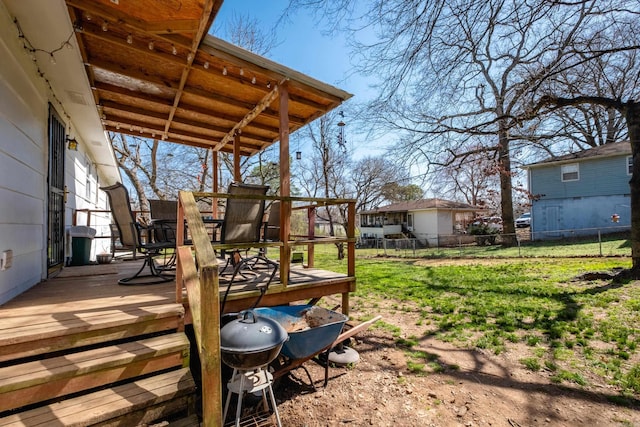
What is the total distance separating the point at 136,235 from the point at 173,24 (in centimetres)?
232

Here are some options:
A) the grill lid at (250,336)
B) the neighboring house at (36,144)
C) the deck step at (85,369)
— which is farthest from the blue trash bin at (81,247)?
the grill lid at (250,336)

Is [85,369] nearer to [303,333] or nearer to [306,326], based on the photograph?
[303,333]

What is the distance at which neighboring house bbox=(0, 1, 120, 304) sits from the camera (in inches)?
106

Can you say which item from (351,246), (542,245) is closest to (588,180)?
(542,245)

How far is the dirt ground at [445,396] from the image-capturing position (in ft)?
7.95

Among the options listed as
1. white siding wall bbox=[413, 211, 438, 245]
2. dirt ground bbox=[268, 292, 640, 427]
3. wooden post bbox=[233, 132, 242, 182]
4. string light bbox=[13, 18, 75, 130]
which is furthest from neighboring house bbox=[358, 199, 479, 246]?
string light bbox=[13, 18, 75, 130]

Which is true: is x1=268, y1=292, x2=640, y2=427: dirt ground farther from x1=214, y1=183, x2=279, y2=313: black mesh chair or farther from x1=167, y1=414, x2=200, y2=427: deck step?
x1=214, y1=183, x2=279, y2=313: black mesh chair

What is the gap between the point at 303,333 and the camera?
8.70ft

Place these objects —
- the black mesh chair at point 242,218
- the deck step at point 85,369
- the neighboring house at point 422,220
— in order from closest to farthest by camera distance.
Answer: the deck step at point 85,369, the black mesh chair at point 242,218, the neighboring house at point 422,220

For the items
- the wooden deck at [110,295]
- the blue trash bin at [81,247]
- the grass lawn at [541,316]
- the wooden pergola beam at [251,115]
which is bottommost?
the grass lawn at [541,316]

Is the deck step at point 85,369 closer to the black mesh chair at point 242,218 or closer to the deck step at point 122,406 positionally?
the deck step at point 122,406

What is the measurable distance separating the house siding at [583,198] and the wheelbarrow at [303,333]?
14.4 m

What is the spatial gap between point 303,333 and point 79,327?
167 centimetres

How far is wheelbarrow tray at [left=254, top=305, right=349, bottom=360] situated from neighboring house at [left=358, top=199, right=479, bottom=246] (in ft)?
63.6
